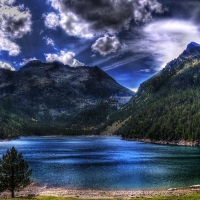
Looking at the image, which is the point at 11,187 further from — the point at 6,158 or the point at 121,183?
the point at 121,183

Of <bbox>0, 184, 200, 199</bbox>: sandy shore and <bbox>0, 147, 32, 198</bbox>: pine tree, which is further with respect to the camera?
<bbox>0, 184, 200, 199</bbox>: sandy shore

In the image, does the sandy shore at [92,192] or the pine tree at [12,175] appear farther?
the sandy shore at [92,192]

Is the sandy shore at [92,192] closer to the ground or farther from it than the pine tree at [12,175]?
closer to the ground

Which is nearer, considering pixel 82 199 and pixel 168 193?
pixel 82 199

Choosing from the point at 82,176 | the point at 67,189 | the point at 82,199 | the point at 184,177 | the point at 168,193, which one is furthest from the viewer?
the point at 82,176

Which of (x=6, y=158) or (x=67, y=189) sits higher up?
(x=6, y=158)

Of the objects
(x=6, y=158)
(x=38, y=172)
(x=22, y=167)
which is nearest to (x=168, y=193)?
(x=22, y=167)

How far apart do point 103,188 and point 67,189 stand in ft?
31.1

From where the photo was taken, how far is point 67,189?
7081 centimetres

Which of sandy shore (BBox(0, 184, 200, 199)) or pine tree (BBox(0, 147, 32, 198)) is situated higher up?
pine tree (BBox(0, 147, 32, 198))

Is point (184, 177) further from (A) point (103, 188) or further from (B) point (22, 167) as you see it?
(B) point (22, 167)

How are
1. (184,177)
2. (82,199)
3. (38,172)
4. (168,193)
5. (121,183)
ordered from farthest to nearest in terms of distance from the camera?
1. (38,172)
2. (184,177)
3. (121,183)
4. (168,193)
5. (82,199)

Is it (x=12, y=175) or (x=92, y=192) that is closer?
(x=12, y=175)

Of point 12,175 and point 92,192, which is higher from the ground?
point 12,175
